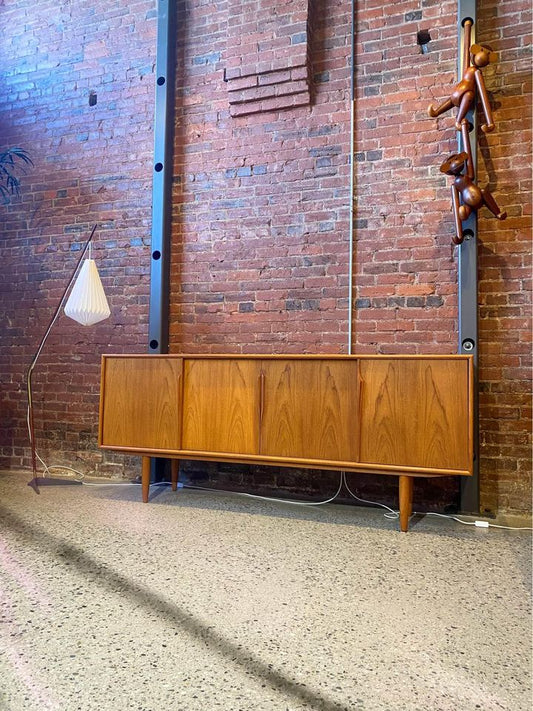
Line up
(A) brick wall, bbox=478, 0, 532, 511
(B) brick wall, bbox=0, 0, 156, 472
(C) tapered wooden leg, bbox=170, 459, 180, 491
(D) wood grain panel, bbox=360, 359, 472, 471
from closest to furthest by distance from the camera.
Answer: (D) wood grain panel, bbox=360, 359, 472, 471 → (A) brick wall, bbox=478, 0, 532, 511 → (C) tapered wooden leg, bbox=170, 459, 180, 491 → (B) brick wall, bbox=0, 0, 156, 472

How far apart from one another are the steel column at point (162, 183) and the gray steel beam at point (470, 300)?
1860mm

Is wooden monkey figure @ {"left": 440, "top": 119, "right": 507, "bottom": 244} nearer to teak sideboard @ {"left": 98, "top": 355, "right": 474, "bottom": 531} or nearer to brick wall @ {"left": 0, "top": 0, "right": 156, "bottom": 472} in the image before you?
teak sideboard @ {"left": 98, "top": 355, "right": 474, "bottom": 531}

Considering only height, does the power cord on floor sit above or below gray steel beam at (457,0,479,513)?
below

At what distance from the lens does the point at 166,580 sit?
5.71ft

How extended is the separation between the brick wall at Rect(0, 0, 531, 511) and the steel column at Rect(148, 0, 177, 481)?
Answer: 8 centimetres

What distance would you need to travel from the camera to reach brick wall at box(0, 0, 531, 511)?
106 inches

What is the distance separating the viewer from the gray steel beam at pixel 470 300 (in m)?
2.60

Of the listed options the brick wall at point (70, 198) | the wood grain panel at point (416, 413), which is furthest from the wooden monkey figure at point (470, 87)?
the brick wall at point (70, 198)

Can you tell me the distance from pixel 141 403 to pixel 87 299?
844mm

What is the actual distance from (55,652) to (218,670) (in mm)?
431

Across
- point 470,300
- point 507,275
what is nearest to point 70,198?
point 470,300

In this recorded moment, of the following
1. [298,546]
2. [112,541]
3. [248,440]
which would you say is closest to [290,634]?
[298,546]

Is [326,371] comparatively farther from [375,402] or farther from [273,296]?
[273,296]

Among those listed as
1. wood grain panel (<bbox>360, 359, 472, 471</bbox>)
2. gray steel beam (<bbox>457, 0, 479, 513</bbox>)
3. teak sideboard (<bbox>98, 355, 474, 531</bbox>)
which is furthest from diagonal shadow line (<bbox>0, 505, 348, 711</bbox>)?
gray steel beam (<bbox>457, 0, 479, 513</bbox>)
